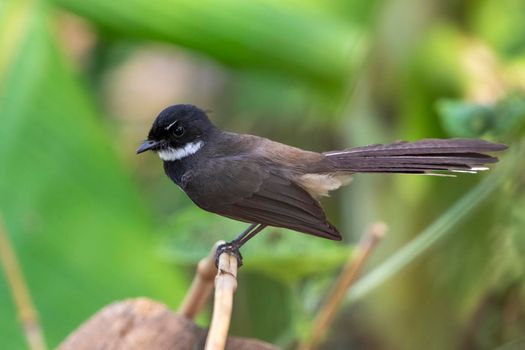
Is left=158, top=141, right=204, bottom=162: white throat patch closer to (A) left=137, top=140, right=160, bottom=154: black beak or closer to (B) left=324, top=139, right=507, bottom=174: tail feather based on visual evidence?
(A) left=137, top=140, right=160, bottom=154: black beak

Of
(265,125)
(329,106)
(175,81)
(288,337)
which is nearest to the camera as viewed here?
(288,337)

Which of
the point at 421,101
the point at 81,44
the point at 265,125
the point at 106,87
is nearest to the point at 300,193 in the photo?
the point at 421,101

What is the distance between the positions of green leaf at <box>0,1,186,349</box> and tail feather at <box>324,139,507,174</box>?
3.11 ft

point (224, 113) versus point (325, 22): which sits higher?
point (224, 113)

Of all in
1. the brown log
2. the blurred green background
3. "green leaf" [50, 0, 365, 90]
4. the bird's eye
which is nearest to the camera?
the brown log

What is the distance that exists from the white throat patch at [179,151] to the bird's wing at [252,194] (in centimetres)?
5

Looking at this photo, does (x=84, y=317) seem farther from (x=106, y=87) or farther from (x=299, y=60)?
(x=106, y=87)

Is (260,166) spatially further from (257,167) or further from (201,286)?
(201,286)

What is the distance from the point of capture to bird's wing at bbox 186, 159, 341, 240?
70.4 inches

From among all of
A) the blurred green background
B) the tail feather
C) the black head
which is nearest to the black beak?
the black head

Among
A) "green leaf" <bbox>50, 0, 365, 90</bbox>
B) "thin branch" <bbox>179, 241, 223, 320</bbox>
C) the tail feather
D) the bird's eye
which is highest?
"green leaf" <bbox>50, 0, 365, 90</bbox>

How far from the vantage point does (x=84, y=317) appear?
2635 mm

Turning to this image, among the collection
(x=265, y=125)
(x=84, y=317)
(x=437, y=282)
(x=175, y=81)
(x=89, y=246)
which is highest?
(x=175, y=81)

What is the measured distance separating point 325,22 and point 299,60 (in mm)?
123
